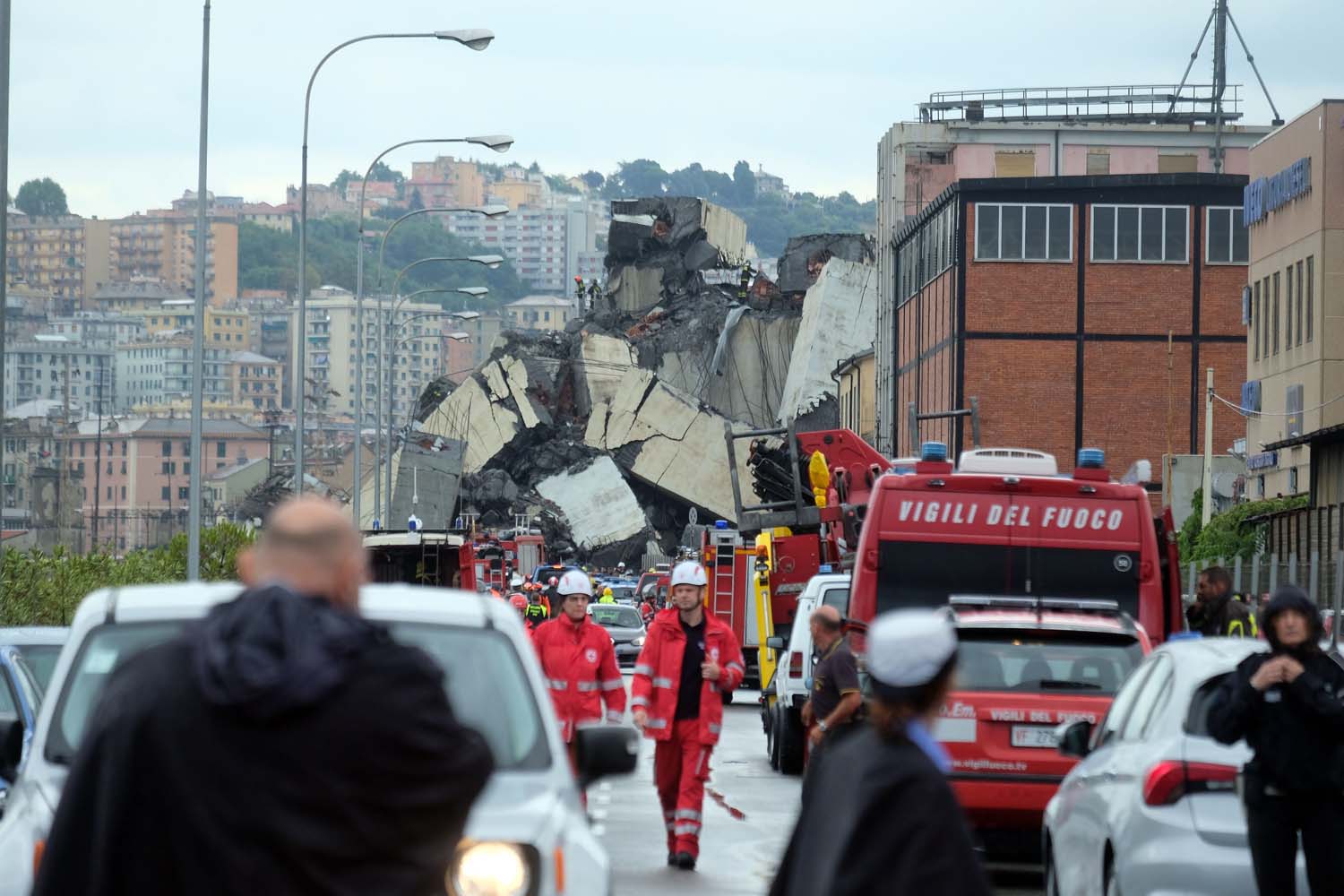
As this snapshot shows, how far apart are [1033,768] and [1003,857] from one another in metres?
2.27

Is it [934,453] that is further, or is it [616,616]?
[616,616]

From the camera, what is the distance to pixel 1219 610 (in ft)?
54.3

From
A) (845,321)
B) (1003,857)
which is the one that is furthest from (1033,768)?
(845,321)

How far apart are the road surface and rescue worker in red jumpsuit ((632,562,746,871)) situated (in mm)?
392

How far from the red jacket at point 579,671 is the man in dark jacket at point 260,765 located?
9.81 metres

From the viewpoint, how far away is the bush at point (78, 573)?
1072 inches

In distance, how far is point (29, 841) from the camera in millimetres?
6746

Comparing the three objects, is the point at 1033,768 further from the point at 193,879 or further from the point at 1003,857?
the point at 193,879

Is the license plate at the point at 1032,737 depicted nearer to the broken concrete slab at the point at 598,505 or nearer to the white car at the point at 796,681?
the white car at the point at 796,681

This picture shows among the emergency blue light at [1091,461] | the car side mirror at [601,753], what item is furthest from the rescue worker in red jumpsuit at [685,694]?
the car side mirror at [601,753]

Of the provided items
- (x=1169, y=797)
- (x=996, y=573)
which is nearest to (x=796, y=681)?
(x=996, y=573)

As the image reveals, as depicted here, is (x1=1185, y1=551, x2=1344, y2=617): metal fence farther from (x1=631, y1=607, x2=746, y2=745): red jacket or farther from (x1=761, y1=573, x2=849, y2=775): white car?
(x1=631, y1=607, x2=746, y2=745): red jacket

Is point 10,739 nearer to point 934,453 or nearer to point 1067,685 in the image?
point 1067,685

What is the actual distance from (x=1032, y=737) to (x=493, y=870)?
6.85m
